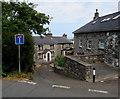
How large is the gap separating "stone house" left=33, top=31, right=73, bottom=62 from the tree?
757 inches

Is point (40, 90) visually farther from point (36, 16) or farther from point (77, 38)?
point (77, 38)

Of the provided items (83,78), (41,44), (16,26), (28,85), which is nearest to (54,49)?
(41,44)

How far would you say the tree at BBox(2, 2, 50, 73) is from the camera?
995 cm

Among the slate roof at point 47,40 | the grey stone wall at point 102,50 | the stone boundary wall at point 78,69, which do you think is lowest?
the stone boundary wall at point 78,69

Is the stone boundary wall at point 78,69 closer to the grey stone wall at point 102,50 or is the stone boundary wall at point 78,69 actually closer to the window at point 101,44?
the grey stone wall at point 102,50

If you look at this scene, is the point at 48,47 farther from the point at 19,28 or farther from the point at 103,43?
the point at 103,43

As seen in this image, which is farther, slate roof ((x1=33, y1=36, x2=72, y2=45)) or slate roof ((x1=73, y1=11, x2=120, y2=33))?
slate roof ((x1=33, y1=36, x2=72, y2=45))

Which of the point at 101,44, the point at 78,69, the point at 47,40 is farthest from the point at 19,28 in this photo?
the point at 47,40

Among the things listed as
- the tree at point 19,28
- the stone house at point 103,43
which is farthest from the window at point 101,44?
the tree at point 19,28

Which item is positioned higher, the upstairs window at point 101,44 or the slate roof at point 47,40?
the slate roof at point 47,40

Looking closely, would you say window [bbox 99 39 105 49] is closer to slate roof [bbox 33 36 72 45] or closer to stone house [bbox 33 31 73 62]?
stone house [bbox 33 31 73 62]

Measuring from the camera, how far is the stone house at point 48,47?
1526 inches

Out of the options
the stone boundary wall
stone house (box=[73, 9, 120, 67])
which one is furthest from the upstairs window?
the stone boundary wall

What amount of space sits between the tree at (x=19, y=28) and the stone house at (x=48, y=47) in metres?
19.2
